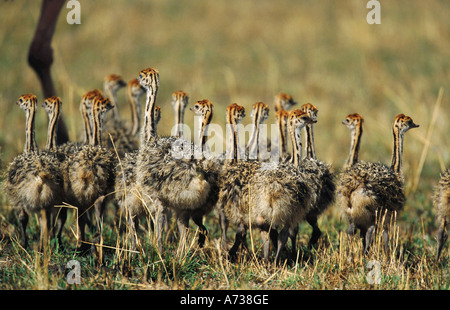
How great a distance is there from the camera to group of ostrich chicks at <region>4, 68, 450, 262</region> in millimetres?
5598

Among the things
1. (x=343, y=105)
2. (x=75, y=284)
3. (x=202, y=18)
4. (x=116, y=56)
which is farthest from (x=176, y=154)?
(x=202, y=18)

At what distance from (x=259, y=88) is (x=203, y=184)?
913 cm

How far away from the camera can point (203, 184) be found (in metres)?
5.54

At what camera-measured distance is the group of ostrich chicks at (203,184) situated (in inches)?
220

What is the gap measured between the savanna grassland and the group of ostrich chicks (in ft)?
0.93

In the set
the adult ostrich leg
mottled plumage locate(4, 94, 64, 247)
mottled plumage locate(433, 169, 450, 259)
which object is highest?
the adult ostrich leg

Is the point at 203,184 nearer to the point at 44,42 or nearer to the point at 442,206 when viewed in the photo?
the point at 442,206

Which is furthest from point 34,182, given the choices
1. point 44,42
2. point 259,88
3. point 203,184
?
point 259,88

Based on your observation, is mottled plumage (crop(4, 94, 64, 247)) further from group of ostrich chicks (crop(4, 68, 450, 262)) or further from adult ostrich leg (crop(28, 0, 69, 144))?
adult ostrich leg (crop(28, 0, 69, 144))

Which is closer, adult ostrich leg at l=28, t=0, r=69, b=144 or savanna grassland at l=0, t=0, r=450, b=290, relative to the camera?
savanna grassland at l=0, t=0, r=450, b=290

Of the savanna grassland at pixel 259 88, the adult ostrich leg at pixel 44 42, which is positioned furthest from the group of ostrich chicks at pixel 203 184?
the adult ostrich leg at pixel 44 42

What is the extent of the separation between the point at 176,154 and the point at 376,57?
36.4 ft

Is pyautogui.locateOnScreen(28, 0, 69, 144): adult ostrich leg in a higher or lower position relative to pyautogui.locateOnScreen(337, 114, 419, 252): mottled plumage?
higher

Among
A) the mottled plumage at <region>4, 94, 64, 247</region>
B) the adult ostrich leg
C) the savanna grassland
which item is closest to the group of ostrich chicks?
the mottled plumage at <region>4, 94, 64, 247</region>
